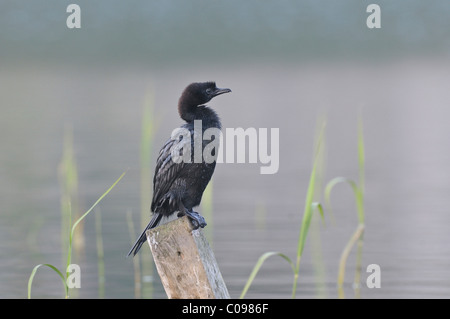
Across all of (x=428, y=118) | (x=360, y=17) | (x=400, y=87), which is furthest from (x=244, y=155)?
(x=360, y=17)

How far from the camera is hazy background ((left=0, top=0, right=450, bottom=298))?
8.91m

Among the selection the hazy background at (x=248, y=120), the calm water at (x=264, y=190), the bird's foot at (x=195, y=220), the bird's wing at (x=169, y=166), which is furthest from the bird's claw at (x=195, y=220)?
the hazy background at (x=248, y=120)

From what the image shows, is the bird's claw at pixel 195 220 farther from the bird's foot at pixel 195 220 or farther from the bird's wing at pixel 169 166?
the bird's wing at pixel 169 166

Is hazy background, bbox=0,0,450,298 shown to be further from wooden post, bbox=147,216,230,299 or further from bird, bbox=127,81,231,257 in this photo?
wooden post, bbox=147,216,230,299

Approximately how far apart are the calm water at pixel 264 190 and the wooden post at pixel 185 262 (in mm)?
864

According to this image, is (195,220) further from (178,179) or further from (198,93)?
(198,93)

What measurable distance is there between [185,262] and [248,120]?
18347 mm


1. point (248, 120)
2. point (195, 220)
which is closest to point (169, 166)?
point (195, 220)

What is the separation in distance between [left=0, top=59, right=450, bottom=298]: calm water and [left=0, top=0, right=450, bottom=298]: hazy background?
0.13ft

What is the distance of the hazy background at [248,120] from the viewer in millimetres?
8914

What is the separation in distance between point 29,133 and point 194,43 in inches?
987

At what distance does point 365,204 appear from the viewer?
1197 cm

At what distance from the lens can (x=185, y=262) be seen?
429 centimetres

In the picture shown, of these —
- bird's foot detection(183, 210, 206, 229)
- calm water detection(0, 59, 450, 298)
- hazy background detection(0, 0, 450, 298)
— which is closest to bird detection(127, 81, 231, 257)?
bird's foot detection(183, 210, 206, 229)
